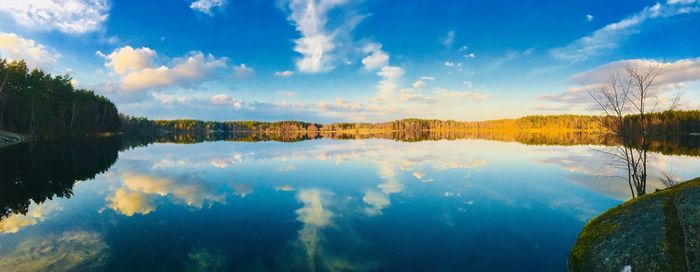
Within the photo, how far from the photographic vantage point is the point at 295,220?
637 inches

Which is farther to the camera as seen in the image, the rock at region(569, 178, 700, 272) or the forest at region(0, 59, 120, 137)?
the forest at region(0, 59, 120, 137)

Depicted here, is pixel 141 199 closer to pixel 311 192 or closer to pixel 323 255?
pixel 311 192

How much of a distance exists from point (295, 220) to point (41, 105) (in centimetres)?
9988

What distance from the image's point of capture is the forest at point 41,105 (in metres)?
76.9

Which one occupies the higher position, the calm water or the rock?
the rock

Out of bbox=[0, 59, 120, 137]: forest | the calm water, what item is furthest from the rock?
bbox=[0, 59, 120, 137]: forest

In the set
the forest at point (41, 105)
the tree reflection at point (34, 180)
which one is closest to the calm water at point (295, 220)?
the tree reflection at point (34, 180)

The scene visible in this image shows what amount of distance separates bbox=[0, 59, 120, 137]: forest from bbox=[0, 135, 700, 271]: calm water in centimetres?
6595

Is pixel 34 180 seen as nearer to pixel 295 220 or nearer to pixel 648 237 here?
pixel 295 220

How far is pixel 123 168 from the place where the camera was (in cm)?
3516

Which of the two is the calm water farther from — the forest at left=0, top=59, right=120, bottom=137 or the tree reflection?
the forest at left=0, top=59, right=120, bottom=137

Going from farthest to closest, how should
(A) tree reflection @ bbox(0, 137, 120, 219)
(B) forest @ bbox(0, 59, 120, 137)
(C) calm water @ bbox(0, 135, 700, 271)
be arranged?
(B) forest @ bbox(0, 59, 120, 137)
(A) tree reflection @ bbox(0, 137, 120, 219)
(C) calm water @ bbox(0, 135, 700, 271)

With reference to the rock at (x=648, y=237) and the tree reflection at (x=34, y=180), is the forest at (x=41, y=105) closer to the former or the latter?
the tree reflection at (x=34, y=180)

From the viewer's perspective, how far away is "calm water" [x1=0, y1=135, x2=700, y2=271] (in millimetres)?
11297
